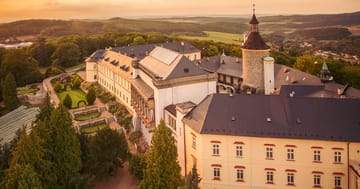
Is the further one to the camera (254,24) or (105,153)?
(254,24)

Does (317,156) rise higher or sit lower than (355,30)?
lower

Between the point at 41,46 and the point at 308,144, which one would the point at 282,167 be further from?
the point at 41,46

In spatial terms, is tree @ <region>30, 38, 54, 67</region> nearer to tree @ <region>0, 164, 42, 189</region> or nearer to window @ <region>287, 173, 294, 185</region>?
tree @ <region>0, 164, 42, 189</region>

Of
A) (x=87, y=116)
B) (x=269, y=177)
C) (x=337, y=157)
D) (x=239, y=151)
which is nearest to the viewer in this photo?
(x=337, y=157)

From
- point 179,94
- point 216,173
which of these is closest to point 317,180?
point 216,173

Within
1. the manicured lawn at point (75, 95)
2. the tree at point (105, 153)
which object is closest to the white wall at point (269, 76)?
the tree at point (105, 153)

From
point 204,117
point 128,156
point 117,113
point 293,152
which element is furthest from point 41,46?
point 293,152

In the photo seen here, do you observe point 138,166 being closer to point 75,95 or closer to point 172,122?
point 172,122
